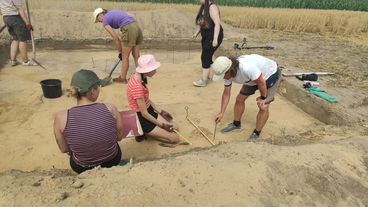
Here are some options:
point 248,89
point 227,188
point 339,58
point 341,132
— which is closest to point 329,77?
point 339,58

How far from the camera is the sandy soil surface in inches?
97.2

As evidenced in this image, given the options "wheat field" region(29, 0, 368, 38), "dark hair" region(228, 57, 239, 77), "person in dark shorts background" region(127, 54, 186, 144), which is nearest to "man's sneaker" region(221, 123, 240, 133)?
"person in dark shorts background" region(127, 54, 186, 144)

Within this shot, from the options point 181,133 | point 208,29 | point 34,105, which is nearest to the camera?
point 181,133

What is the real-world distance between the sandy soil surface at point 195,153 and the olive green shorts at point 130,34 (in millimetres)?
804

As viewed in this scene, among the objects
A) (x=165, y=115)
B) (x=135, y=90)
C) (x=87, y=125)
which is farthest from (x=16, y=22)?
(x=87, y=125)

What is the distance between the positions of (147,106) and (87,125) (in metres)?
1.41

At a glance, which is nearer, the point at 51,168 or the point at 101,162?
the point at 101,162

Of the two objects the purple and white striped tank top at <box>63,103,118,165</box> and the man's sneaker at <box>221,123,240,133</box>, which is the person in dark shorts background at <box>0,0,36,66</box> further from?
the purple and white striped tank top at <box>63,103,118,165</box>

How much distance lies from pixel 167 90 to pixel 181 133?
1.74 meters

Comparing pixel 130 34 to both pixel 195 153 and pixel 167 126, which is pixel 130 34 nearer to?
pixel 167 126

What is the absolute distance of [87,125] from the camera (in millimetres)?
2674

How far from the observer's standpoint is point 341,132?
427 cm

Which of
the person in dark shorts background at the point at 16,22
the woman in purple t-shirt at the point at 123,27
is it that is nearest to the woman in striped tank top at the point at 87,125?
the woman in purple t-shirt at the point at 123,27

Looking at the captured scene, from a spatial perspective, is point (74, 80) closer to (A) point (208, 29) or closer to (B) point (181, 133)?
(B) point (181, 133)
